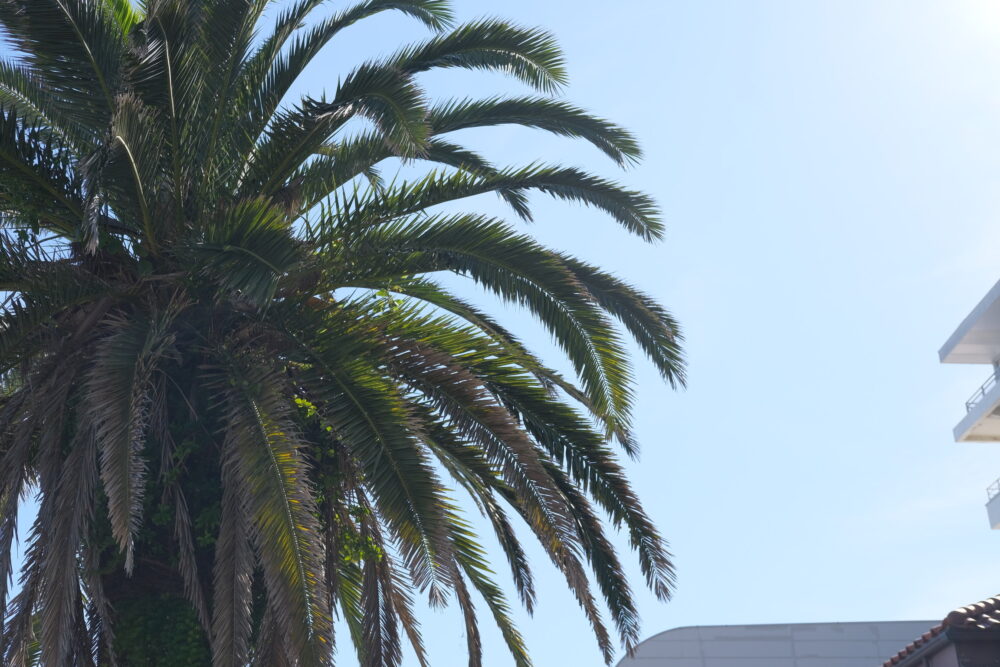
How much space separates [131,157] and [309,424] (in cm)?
266

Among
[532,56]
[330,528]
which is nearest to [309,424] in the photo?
[330,528]

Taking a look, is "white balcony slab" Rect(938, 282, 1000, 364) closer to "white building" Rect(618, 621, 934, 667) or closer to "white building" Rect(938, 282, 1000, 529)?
"white building" Rect(938, 282, 1000, 529)

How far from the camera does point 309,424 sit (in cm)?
1014

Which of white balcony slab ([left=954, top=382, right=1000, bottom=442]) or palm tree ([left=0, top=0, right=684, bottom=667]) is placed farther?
white balcony slab ([left=954, top=382, right=1000, bottom=442])

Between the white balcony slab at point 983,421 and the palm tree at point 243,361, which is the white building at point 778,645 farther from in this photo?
the palm tree at point 243,361

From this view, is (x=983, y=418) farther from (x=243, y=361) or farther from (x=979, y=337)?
(x=243, y=361)

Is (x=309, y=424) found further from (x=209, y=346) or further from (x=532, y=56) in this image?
(x=532, y=56)

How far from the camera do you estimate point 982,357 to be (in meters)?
37.6

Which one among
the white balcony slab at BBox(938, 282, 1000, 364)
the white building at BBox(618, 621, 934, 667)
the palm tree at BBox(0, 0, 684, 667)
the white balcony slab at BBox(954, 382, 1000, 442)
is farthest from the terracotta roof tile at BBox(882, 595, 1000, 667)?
the white balcony slab at BBox(954, 382, 1000, 442)

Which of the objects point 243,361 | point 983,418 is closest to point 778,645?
point 983,418

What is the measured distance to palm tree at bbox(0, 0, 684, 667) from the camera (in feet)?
28.4

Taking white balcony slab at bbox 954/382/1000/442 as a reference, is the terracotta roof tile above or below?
below

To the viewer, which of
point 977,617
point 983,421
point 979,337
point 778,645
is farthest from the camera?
point 983,421

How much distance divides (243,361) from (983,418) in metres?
33.8
